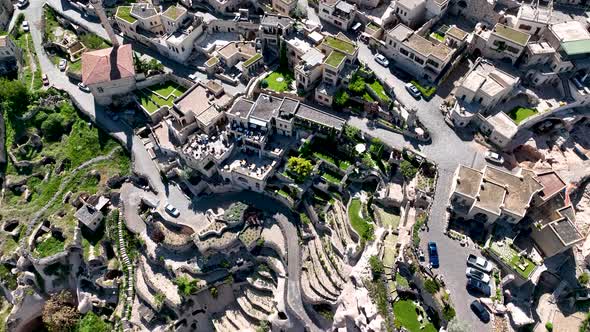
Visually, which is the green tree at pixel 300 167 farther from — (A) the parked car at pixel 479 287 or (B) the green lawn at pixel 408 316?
(A) the parked car at pixel 479 287

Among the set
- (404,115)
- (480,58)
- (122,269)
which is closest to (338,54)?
(404,115)

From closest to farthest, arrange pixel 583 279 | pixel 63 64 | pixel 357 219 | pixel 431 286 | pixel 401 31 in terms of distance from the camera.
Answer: pixel 431 286 < pixel 583 279 < pixel 357 219 < pixel 401 31 < pixel 63 64

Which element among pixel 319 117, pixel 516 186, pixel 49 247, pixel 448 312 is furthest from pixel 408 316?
pixel 49 247

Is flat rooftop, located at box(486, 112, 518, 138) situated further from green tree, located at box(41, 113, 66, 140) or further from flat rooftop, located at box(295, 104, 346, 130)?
green tree, located at box(41, 113, 66, 140)

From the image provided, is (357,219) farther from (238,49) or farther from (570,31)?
(570,31)

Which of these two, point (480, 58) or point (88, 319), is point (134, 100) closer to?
point (88, 319)

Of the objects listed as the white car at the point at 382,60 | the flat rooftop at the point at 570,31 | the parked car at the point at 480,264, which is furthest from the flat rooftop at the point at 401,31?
the parked car at the point at 480,264
